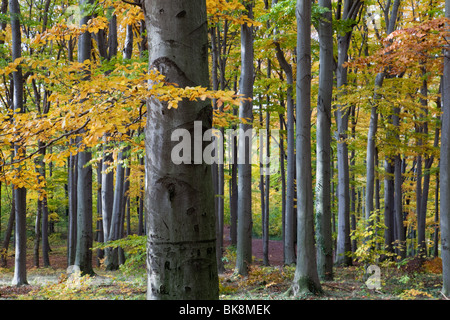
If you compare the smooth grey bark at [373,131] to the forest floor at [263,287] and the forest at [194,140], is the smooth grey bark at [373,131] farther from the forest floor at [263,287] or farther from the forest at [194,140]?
the forest floor at [263,287]

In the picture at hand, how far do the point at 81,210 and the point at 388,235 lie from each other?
11.4 metres

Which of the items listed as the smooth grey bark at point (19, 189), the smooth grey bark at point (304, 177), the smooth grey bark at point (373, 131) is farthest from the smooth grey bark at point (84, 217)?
the smooth grey bark at point (373, 131)

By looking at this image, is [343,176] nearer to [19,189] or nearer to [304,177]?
[304,177]

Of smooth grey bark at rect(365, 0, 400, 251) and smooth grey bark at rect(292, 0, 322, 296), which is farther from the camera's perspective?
smooth grey bark at rect(365, 0, 400, 251)

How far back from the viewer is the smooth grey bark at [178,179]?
7.24 ft

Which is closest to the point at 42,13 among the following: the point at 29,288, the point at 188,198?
the point at 29,288

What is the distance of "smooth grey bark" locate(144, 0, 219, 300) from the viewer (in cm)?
221

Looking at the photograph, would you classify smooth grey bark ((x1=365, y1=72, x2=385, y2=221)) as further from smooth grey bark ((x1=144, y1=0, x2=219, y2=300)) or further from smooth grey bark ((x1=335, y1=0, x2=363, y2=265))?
smooth grey bark ((x1=144, y1=0, x2=219, y2=300))

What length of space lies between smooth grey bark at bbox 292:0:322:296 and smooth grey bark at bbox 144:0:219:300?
4.77m

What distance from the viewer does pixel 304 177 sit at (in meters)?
6.94

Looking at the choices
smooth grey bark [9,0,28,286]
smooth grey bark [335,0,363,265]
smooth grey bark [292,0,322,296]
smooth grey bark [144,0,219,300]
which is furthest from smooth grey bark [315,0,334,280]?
smooth grey bark [9,0,28,286]

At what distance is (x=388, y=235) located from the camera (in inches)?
571

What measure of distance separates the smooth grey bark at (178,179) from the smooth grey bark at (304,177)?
4.77 meters
